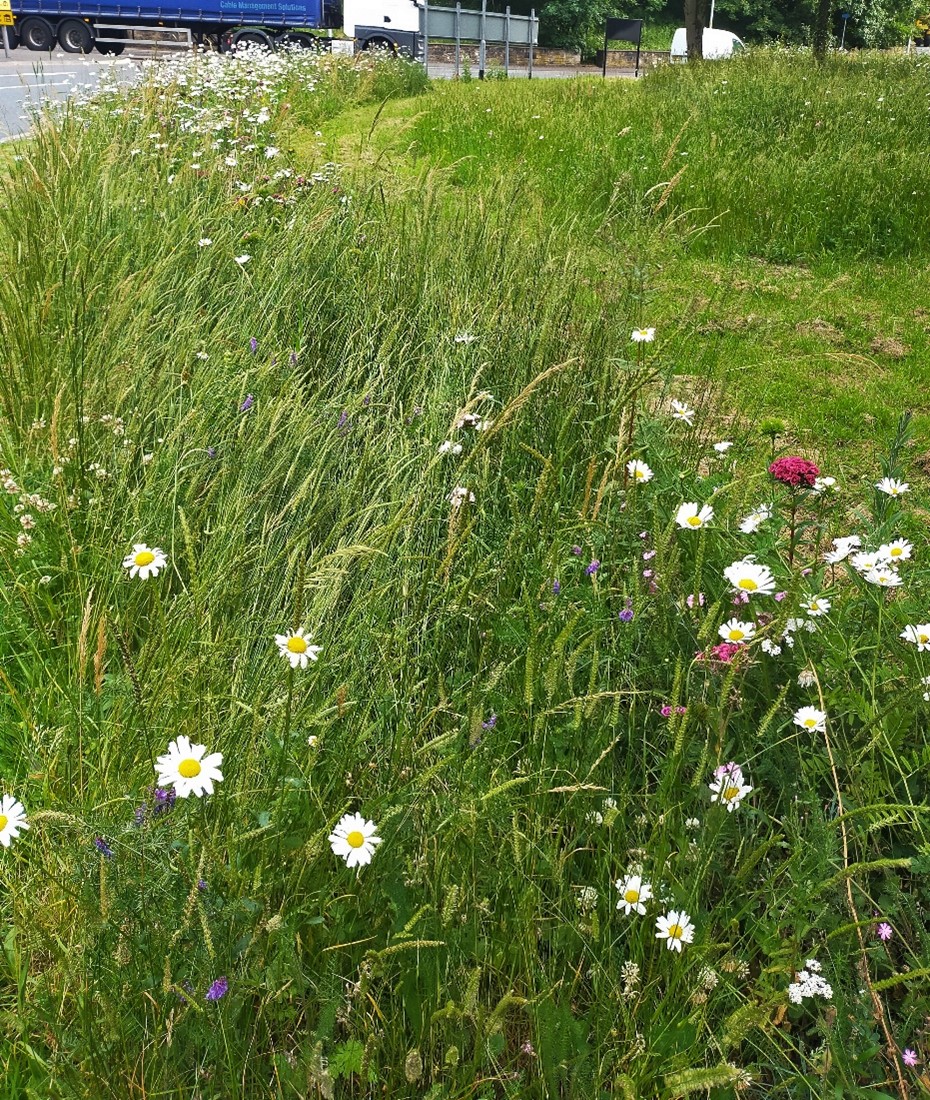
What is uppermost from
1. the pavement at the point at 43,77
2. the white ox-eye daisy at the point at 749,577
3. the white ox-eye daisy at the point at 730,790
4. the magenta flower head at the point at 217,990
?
the pavement at the point at 43,77

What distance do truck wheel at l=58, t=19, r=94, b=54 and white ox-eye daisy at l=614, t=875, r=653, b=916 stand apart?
26.8 metres

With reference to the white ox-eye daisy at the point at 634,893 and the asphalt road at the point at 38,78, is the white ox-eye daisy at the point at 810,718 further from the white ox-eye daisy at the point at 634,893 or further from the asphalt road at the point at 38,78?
the asphalt road at the point at 38,78

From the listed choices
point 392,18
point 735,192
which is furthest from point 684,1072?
point 392,18

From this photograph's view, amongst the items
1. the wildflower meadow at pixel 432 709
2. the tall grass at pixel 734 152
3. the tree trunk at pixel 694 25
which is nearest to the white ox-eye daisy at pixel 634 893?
the wildflower meadow at pixel 432 709

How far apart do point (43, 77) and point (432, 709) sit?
6.68 metres

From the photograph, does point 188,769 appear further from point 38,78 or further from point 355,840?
point 38,78

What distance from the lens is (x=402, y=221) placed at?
403 cm

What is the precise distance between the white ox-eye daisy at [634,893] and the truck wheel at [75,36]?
87.9ft

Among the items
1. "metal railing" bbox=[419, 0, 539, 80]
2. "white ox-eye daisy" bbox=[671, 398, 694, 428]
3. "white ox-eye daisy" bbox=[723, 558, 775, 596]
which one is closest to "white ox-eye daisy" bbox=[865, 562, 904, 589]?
"white ox-eye daisy" bbox=[723, 558, 775, 596]

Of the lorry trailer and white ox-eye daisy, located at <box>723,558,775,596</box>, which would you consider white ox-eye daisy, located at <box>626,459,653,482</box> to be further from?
the lorry trailer

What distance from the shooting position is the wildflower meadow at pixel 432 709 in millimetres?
1259

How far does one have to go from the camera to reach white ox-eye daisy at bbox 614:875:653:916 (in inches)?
54.2

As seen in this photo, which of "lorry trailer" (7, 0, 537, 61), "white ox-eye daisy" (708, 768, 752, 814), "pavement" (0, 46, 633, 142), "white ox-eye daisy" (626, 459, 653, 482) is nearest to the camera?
"white ox-eye daisy" (708, 768, 752, 814)

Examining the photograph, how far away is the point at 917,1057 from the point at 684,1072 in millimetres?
445
